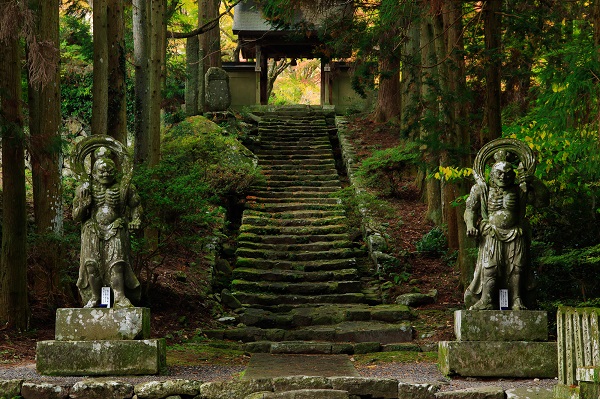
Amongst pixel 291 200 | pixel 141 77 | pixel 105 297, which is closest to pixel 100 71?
pixel 141 77

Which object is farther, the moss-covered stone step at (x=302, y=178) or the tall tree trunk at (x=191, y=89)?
the tall tree trunk at (x=191, y=89)

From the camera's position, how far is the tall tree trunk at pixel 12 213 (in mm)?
10430

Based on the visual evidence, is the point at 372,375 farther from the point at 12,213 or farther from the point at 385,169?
the point at 385,169

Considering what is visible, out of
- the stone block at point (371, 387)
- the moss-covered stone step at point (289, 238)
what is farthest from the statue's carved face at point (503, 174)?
A: the moss-covered stone step at point (289, 238)

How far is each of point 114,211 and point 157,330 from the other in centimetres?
350

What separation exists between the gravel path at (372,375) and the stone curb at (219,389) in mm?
184

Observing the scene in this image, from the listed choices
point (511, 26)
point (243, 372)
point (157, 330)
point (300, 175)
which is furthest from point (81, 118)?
point (243, 372)

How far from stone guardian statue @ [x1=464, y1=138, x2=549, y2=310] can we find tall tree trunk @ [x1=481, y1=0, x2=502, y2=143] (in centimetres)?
286

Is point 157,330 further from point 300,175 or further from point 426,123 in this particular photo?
point 300,175

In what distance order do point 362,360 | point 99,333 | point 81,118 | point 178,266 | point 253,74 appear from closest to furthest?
point 99,333 < point 362,360 < point 178,266 < point 81,118 < point 253,74

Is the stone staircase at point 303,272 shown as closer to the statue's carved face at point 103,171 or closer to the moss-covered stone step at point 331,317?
the moss-covered stone step at point 331,317

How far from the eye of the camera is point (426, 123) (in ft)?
42.3

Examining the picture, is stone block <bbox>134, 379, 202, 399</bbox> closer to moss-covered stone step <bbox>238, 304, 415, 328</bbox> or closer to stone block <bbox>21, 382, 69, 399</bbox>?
stone block <bbox>21, 382, 69, 399</bbox>

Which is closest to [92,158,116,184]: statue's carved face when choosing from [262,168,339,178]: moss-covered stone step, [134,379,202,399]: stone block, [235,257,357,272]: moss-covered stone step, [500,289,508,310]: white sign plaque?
[134,379,202,399]: stone block
